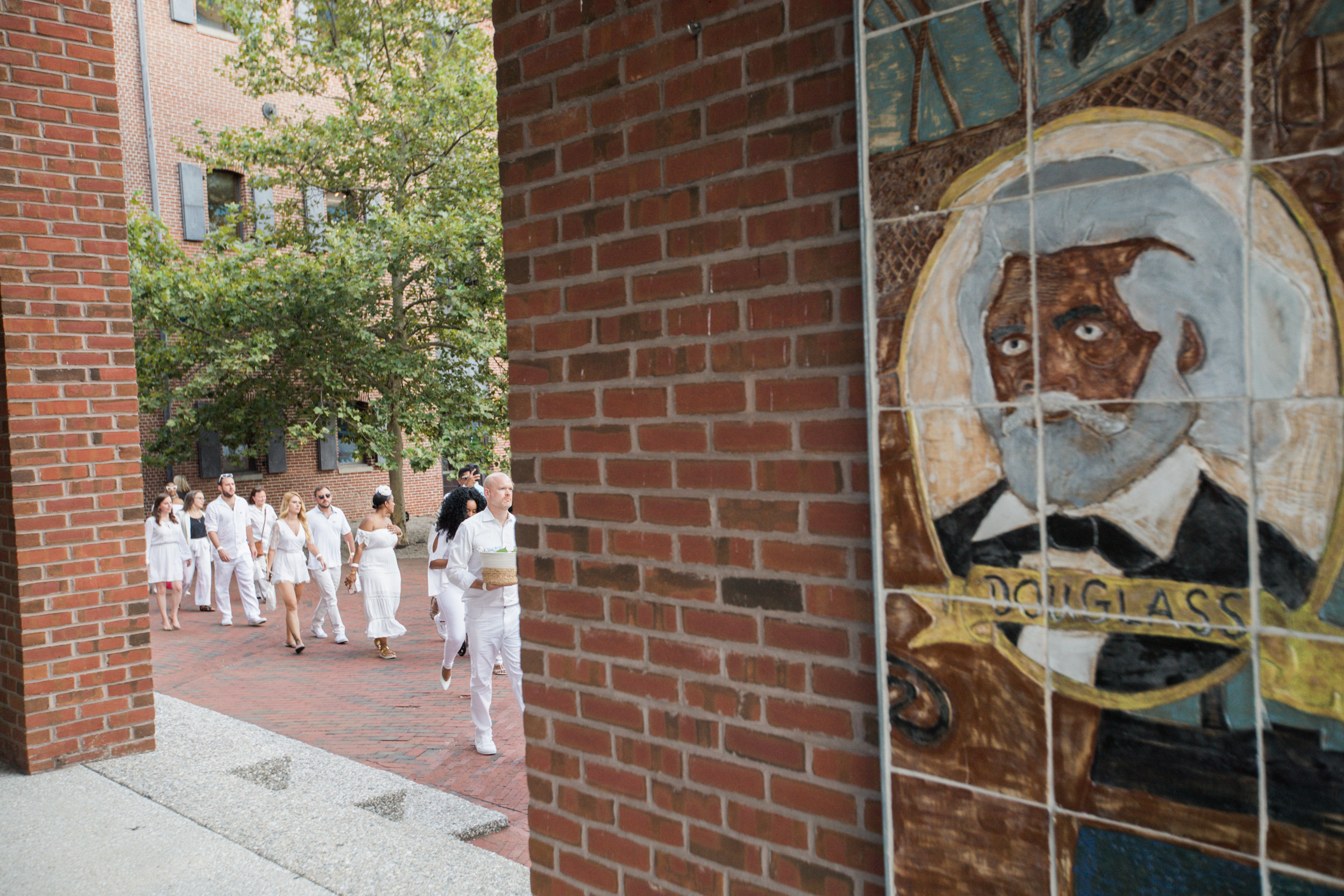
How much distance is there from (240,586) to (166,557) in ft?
3.38

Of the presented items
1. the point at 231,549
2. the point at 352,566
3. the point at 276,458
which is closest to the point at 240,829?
the point at 352,566

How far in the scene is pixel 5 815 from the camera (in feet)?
16.1

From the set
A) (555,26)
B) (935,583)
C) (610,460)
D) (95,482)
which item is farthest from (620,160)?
(95,482)

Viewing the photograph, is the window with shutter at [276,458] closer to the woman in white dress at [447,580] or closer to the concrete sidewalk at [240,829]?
the woman in white dress at [447,580]

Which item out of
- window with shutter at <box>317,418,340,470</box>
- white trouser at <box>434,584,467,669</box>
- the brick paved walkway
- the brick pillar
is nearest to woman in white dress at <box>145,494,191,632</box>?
the brick paved walkway

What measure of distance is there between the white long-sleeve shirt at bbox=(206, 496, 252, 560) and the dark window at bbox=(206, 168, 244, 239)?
12101 mm

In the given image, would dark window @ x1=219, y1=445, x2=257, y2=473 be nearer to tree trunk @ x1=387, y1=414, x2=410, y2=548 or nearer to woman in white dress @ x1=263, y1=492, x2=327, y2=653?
tree trunk @ x1=387, y1=414, x2=410, y2=548

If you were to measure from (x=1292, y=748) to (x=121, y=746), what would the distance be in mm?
6397

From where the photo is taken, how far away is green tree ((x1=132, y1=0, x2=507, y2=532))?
751 inches

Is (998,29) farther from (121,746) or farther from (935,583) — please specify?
(121,746)

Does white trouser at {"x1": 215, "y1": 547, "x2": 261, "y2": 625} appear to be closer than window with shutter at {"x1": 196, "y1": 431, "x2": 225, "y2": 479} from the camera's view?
Yes

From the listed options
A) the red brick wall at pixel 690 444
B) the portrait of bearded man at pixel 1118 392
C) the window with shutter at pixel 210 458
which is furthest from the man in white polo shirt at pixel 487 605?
the window with shutter at pixel 210 458

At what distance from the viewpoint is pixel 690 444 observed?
219 centimetres

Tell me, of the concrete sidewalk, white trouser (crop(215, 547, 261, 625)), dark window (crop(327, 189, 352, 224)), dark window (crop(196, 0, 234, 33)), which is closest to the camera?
the concrete sidewalk
